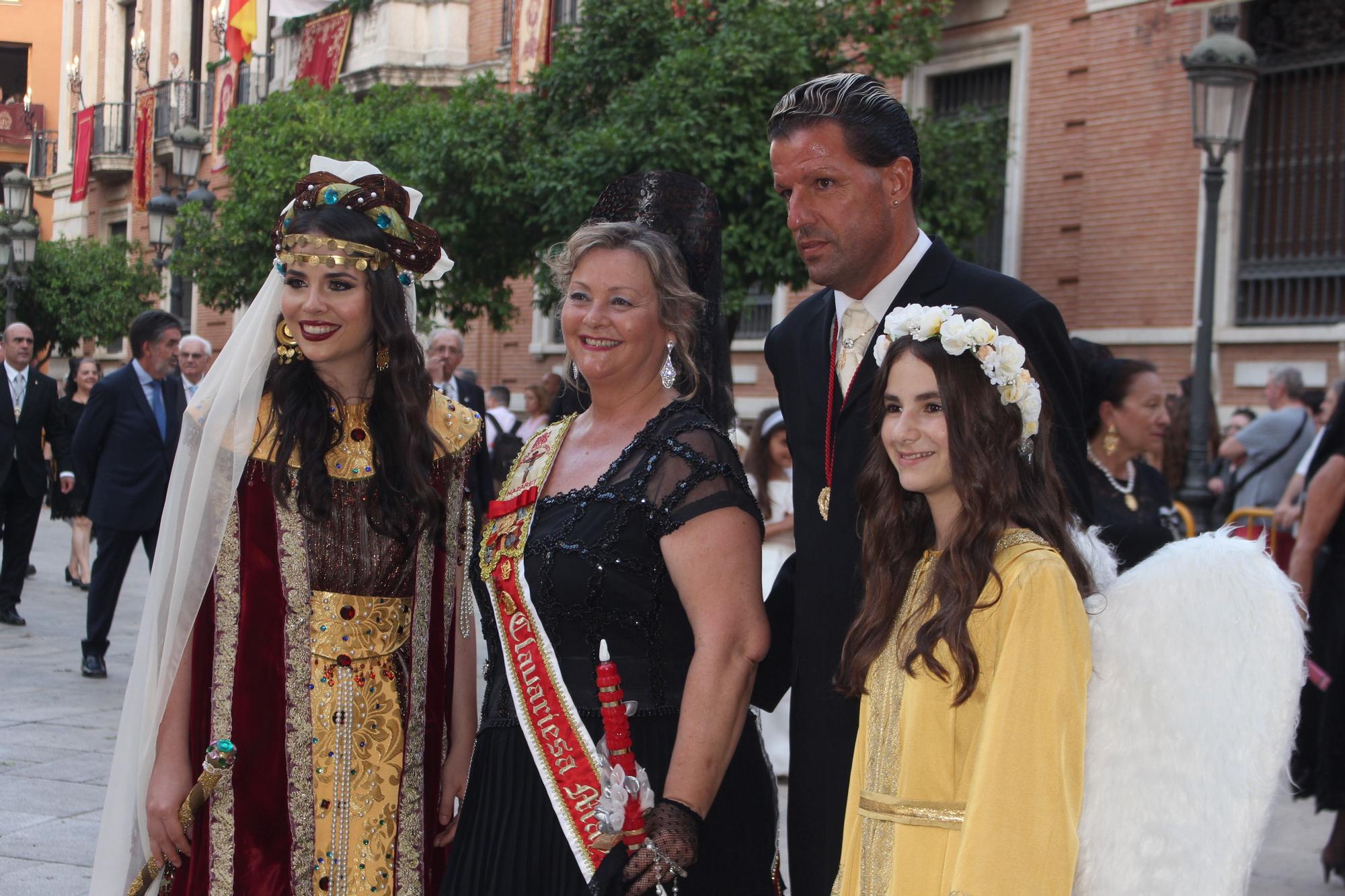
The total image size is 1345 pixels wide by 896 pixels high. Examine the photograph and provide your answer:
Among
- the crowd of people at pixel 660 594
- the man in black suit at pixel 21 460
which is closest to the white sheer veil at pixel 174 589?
the crowd of people at pixel 660 594

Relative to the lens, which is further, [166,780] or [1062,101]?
[1062,101]

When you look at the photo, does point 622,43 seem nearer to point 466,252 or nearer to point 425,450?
point 466,252

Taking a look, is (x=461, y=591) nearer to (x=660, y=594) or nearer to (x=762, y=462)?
(x=660, y=594)

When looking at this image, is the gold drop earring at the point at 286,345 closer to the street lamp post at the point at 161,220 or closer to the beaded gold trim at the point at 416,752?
the beaded gold trim at the point at 416,752

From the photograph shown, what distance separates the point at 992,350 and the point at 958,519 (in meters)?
0.27

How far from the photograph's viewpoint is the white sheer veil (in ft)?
10.1

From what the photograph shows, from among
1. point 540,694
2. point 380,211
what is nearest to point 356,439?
point 380,211

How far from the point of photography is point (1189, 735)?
7.45ft

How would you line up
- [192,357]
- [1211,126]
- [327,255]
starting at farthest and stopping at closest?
[192,357], [1211,126], [327,255]

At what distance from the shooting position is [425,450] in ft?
10.7

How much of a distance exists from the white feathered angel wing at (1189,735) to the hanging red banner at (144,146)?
27.8 meters

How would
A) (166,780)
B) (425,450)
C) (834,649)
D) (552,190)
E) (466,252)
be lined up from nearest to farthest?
(834,649) < (166,780) < (425,450) < (552,190) < (466,252)

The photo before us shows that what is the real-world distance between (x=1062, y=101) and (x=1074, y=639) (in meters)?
11.2

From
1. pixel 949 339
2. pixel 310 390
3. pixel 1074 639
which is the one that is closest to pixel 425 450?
pixel 310 390
